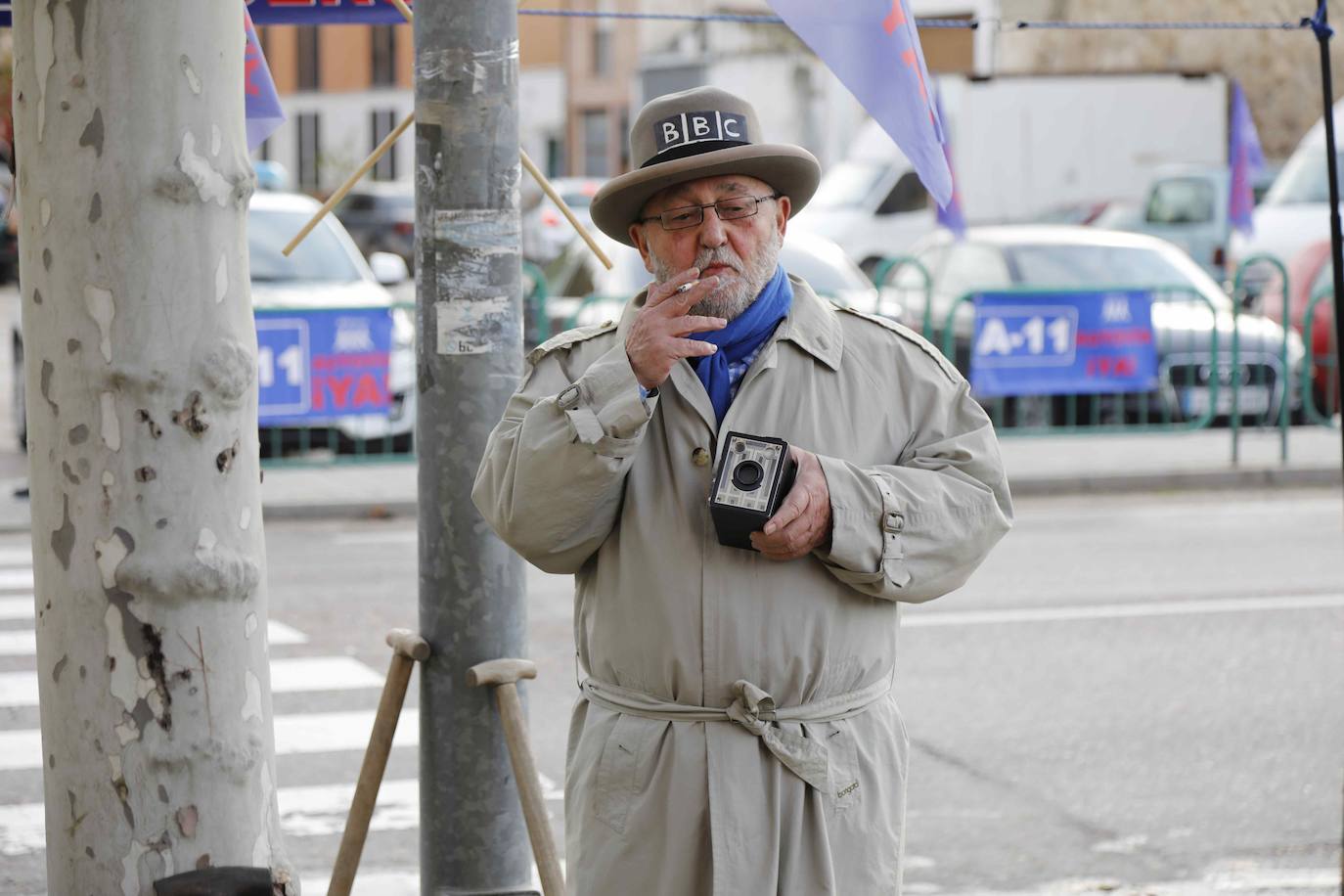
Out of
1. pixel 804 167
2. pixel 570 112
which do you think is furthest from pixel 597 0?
pixel 804 167

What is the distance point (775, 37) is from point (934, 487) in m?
35.0

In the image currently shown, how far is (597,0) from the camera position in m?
52.5

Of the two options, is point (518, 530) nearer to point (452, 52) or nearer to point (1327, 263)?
point (452, 52)

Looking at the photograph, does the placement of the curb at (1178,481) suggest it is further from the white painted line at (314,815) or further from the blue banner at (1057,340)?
the white painted line at (314,815)

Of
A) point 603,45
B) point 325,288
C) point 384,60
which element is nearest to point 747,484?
point 325,288

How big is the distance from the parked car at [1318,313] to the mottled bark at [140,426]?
12445 mm

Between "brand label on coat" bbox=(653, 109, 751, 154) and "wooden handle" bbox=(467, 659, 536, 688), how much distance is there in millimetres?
1317

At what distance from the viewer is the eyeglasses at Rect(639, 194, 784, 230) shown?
329 cm

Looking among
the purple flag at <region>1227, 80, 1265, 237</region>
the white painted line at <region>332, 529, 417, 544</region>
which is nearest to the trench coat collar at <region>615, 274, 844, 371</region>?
the white painted line at <region>332, 529, 417, 544</region>

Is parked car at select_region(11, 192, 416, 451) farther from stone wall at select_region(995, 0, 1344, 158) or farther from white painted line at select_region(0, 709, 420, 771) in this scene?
stone wall at select_region(995, 0, 1344, 158)

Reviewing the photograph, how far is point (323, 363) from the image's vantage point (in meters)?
12.7

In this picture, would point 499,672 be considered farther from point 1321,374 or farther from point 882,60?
point 1321,374

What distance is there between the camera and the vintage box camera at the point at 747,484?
3043 millimetres

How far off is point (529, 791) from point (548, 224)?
951 inches
